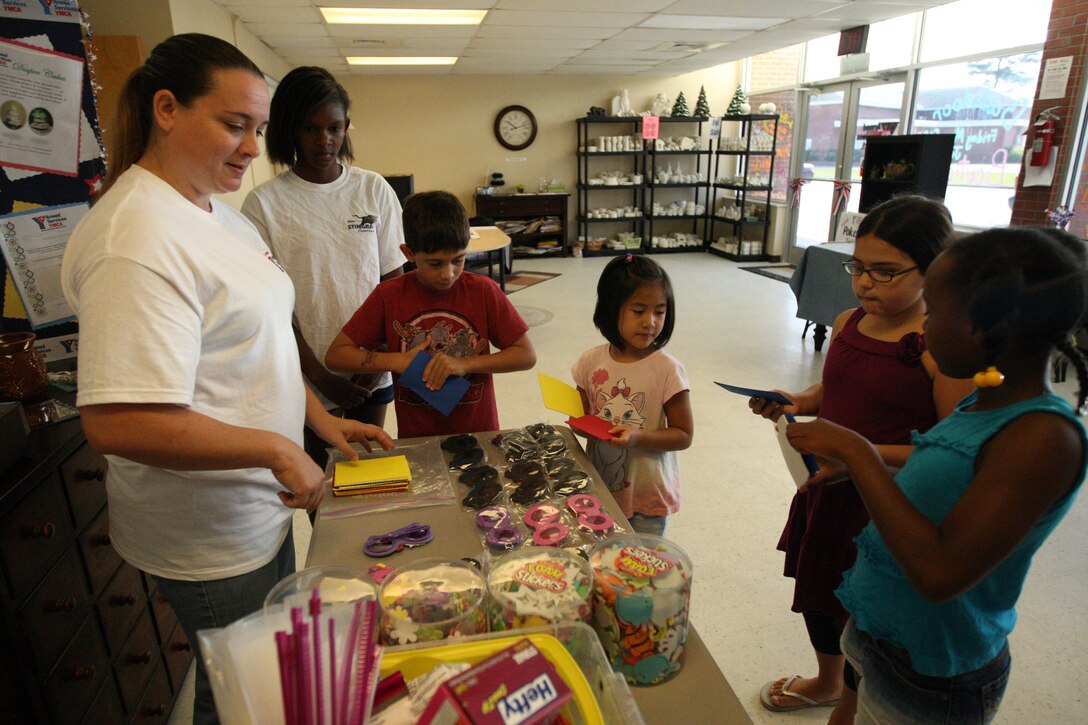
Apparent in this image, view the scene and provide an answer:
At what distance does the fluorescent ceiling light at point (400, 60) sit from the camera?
6.79m

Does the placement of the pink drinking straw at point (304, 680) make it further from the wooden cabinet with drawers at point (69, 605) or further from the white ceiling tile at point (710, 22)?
the white ceiling tile at point (710, 22)

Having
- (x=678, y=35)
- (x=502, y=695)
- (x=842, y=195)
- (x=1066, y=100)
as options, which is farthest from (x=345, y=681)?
(x=842, y=195)

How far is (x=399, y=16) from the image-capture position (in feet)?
16.3

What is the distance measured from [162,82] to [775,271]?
7417mm

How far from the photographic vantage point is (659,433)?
4.68 feet

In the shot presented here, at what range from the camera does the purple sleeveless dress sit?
1246 millimetres

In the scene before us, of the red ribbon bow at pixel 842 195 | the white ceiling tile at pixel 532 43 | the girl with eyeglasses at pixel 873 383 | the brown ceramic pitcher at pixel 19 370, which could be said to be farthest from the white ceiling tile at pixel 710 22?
the brown ceramic pitcher at pixel 19 370

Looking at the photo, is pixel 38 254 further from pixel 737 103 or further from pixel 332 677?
pixel 737 103

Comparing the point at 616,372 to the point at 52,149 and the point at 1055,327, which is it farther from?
the point at 52,149

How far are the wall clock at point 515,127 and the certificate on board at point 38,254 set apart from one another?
284 inches

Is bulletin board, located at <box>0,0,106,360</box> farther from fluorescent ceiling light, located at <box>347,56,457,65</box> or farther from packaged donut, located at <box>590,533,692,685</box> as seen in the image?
fluorescent ceiling light, located at <box>347,56,457,65</box>

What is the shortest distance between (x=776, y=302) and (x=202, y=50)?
5.80 meters

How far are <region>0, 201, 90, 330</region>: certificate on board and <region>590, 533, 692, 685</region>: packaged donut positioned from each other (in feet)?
5.95

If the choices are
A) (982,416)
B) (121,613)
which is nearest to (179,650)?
Answer: (121,613)
